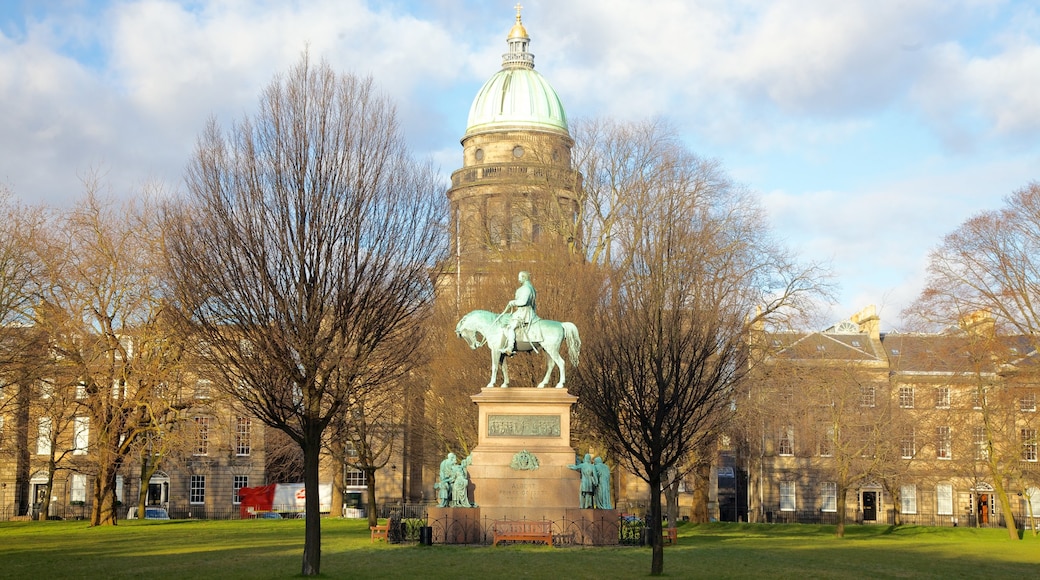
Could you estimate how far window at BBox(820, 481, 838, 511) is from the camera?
74644mm

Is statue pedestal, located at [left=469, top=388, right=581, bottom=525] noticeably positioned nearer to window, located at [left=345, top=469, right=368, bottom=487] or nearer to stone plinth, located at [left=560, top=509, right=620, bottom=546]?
stone plinth, located at [left=560, top=509, right=620, bottom=546]

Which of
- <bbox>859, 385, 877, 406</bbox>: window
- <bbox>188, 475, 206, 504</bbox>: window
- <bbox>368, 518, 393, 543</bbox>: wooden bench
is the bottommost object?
<bbox>188, 475, 206, 504</bbox>: window

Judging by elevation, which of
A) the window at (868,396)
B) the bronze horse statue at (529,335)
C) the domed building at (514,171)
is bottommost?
the window at (868,396)

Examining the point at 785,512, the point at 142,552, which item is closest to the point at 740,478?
the point at 785,512

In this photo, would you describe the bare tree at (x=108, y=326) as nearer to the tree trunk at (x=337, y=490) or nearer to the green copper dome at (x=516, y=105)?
the tree trunk at (x=337, y=490)

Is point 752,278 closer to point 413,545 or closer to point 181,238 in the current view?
point 413,545

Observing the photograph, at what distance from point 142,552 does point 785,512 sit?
2006 inches

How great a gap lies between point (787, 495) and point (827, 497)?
249 cm

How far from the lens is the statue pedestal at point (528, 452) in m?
32.5

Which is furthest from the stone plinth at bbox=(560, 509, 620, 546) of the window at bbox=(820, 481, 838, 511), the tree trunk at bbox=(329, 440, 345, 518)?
the window at bbox=(820, 481, 838, 511)

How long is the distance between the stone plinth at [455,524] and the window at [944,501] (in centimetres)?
5051

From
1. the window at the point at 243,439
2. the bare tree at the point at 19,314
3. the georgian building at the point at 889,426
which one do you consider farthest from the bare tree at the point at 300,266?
the window at the point at 243,439

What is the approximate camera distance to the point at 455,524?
3184cm

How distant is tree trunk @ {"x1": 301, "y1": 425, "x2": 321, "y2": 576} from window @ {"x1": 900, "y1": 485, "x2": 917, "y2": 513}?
59.0 meters
